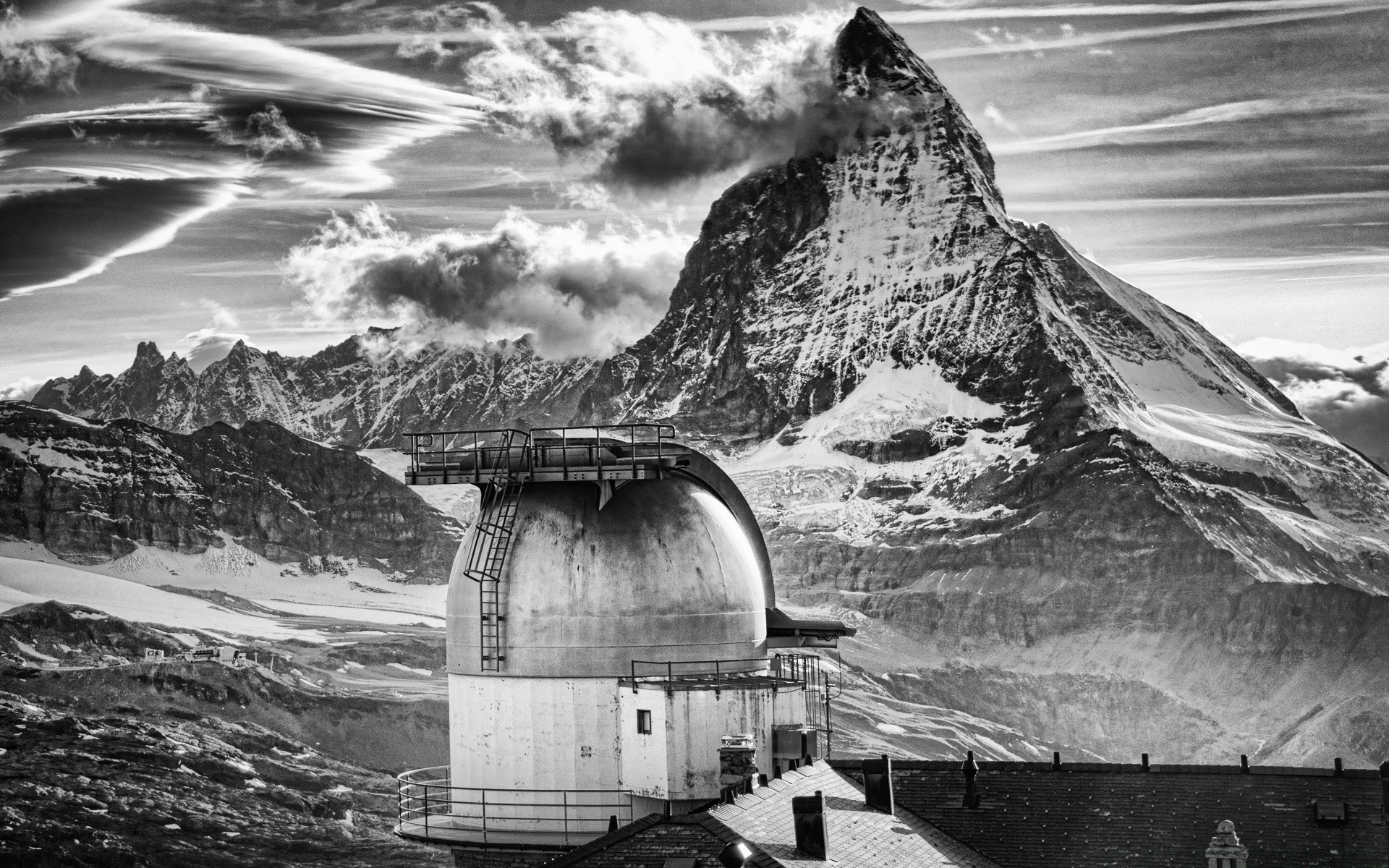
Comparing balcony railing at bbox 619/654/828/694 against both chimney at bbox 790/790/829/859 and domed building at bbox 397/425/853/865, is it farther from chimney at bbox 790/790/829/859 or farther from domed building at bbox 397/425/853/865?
chimney at bbox 790/790/829/859

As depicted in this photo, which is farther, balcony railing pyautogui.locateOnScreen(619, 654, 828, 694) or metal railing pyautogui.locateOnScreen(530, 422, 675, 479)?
metal railing pyautogui.locateOnScreen(530, 422, 675, 479)

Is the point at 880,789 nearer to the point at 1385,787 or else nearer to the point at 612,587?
the point at 612,587

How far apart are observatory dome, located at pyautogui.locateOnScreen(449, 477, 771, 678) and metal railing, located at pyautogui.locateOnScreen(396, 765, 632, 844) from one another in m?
2.37

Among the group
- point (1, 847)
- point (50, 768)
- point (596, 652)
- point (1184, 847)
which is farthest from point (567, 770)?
point (50, 768)

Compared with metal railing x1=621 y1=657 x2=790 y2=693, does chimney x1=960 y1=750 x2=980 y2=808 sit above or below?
below

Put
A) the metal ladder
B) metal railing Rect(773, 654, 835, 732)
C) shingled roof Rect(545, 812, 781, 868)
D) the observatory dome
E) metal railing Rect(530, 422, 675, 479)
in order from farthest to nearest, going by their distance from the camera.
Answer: metal railing Rect(773, 654, 835, 732) → metal railing Rect(530, 422, 675, 479) → the metal ladder → the observatory dome → shingled roof Rect(545, 812, 781, 868)

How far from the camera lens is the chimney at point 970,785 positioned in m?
33.8

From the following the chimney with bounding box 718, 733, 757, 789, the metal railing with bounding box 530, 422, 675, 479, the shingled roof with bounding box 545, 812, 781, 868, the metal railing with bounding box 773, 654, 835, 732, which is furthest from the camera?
the metal railing with bounding box 773, 654, 835, 732

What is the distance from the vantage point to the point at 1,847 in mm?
124188

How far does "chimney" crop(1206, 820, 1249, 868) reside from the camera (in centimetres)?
2875

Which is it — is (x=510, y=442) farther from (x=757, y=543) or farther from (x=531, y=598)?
(x=757, y=543)

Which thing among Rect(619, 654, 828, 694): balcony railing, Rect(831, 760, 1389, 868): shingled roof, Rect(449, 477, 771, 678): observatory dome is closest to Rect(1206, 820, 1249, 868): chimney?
Rect(831, 760, 1389, 868): shingled roof

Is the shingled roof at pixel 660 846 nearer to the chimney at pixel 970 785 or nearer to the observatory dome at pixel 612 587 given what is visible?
the observatory dome at pixel 612 587

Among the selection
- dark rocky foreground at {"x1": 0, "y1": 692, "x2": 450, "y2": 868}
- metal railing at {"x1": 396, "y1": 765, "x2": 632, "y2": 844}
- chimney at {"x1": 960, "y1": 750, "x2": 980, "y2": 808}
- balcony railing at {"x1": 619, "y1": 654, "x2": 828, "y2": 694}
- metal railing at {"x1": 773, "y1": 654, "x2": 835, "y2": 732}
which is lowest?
dark rocky foreground at {"x1": 0, "y1": 692, "x2": 450, "y2": 868}
